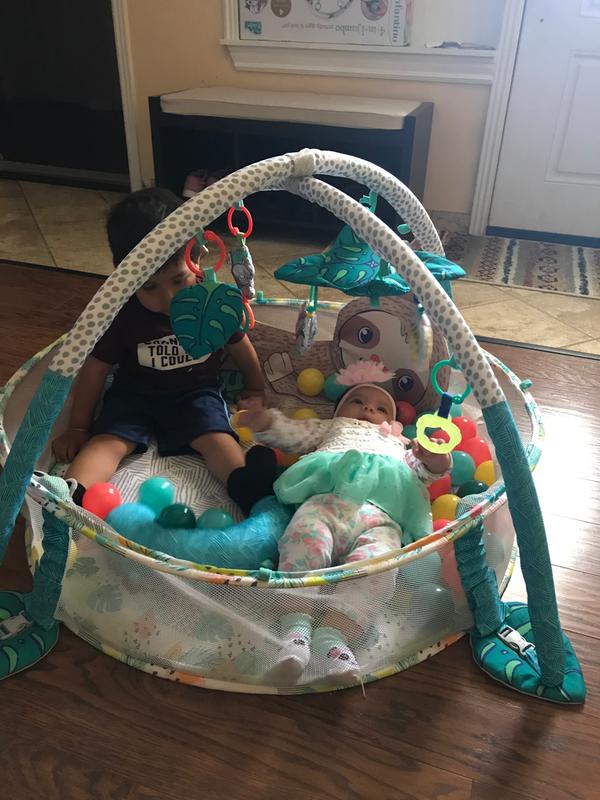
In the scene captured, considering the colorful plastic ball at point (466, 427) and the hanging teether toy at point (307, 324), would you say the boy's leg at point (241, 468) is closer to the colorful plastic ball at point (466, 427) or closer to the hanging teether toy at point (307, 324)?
the hanging teether toy at point (307, 324)

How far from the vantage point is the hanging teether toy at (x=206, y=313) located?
→ 0.88 metres

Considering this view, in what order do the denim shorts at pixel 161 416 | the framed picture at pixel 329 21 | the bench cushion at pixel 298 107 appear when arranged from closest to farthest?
the denim shorts at pixel 161 416, the bench cushion at pixel 298 107, the framed picture at pixel 329 21

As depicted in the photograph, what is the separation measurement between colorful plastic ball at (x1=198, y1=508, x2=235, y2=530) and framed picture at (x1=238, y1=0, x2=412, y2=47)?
6.46 ft

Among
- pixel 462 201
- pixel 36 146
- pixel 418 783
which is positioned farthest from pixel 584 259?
pixel 36 146

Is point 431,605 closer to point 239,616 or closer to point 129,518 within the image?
point 239,616

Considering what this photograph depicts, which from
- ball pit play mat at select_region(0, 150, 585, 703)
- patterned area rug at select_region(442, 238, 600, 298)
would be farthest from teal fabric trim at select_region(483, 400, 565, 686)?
patterned area rug at select_region(442, 238, 600, 298)

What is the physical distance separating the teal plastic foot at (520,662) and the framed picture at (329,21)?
6.82ft

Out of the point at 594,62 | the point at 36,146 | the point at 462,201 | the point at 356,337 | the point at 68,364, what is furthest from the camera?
the point at 36,146

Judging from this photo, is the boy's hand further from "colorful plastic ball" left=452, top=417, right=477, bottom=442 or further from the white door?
the white door

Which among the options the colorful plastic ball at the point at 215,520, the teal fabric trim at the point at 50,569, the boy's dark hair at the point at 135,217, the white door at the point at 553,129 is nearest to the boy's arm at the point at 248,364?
the boy's dark hair at the point at 135,217

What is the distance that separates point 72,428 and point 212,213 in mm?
593

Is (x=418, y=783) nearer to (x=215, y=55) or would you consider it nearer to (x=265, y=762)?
(x=265, y=762)

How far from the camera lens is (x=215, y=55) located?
2607 millimetres

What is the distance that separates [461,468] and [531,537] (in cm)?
35
